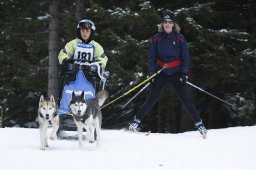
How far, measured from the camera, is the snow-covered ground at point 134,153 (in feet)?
23.2

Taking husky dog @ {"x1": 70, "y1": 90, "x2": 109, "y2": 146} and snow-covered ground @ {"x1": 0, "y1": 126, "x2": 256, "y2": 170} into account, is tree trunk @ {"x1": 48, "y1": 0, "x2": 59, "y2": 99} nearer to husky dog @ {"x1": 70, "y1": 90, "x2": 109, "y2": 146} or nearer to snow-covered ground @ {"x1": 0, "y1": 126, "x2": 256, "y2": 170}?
snow-covered ground @ {"x1": 0, "y1": 126, "x2": 256, "y2": 170}

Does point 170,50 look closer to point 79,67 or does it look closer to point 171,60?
point 171,60

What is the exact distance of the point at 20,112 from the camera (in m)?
22.0

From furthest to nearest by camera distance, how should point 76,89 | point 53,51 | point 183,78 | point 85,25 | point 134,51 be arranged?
point 53,51 → point 134,51 → point 183,78 → point 85,25 → point 76,89

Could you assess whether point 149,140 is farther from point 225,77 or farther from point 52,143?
point 225,77

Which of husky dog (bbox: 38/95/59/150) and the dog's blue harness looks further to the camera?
the dog's blue harness

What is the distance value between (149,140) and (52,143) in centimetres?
187

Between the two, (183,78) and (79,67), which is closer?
(79,67)

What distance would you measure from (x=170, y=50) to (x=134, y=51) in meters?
4.54

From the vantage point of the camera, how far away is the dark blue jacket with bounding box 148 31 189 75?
9555mm

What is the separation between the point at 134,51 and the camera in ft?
46.2

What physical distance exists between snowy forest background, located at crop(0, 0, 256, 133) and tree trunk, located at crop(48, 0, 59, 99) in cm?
3

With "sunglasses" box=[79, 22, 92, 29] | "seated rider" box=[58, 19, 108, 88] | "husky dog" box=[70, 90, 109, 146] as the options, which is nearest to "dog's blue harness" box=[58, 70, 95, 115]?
"seated rider" box=[58, 19, 108, 88]

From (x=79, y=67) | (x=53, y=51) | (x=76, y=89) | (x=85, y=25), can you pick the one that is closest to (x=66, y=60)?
(x=79, y=67)
